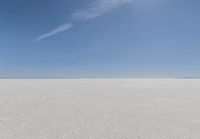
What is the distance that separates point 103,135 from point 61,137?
0.74 metres

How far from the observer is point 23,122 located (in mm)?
4055

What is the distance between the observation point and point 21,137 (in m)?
3.14

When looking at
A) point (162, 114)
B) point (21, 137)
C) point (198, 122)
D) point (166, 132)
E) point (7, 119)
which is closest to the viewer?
point (21, 137)

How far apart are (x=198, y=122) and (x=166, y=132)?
1.10m

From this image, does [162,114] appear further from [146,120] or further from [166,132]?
[166,132]

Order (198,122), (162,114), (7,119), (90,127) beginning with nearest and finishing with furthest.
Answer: (90,127), (198,122), (7,119), (162,114)

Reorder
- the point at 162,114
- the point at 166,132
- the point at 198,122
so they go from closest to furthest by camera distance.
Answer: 1. the point at 166,132
2. the point at 198,122
3. the point at 162,114

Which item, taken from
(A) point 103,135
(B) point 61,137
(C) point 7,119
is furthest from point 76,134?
(C) point 7,119

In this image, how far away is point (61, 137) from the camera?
3158 mm

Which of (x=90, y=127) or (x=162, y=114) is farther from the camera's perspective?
Result: (x=162, y=114)

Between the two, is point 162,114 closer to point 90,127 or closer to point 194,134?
point 194,134

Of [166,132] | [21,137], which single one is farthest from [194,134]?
[21,137]

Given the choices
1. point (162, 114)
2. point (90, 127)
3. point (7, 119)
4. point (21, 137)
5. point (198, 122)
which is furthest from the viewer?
point (162, 114)

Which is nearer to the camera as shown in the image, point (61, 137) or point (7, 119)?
point (61, 137)
